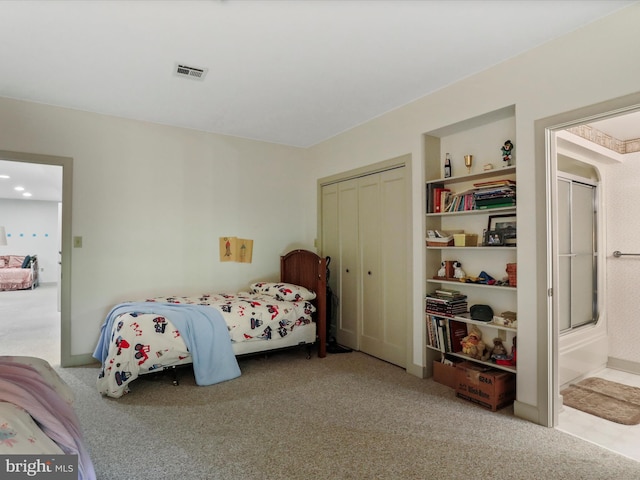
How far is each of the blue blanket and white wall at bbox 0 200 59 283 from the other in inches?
358

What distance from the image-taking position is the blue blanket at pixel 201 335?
313 centimetres

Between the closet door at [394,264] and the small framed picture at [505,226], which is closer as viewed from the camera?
the small framed picture at [505,226]

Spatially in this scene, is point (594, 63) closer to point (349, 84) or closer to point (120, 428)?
point (349, 84)

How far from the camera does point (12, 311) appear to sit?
626 cm

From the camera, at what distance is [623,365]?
3.55 m

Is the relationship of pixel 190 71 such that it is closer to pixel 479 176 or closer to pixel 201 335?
pixel 201 335

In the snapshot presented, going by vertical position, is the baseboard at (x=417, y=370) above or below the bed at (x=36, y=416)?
below

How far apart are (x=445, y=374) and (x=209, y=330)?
83.2 inches

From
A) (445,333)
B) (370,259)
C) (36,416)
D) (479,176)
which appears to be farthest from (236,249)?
(36,416)

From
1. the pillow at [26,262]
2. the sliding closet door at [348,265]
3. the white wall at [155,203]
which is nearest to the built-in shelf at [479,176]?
the sliding closet door at [348,265]

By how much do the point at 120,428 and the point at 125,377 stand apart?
532 mm

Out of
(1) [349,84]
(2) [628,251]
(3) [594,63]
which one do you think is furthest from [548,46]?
(2) [628,251]

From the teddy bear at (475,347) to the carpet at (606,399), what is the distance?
27.8 inches

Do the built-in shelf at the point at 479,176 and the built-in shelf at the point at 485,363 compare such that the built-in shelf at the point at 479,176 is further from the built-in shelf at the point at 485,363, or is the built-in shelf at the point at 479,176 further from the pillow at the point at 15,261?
the pillow at the point at 15,261
